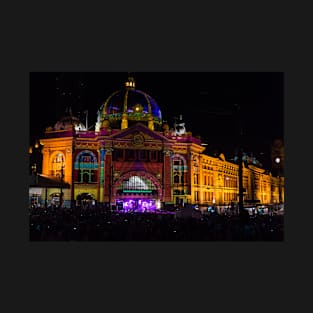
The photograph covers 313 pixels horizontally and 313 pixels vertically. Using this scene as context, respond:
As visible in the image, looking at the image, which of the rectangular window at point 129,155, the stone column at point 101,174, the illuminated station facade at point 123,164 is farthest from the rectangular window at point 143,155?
the stone column at point 101,174

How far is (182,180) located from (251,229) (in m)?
43.5

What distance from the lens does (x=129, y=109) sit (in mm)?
68750

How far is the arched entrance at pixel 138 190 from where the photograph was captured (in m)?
59.2

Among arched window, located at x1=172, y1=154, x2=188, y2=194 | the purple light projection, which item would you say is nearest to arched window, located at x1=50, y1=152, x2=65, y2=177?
the purple light projection

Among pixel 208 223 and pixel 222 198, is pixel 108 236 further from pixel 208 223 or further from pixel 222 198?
pixel 222 198

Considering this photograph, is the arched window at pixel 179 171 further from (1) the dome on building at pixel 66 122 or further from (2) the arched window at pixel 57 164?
(1) the dome on building at pixel 66 122

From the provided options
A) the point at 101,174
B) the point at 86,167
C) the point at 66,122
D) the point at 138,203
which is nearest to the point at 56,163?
the point at 86,167

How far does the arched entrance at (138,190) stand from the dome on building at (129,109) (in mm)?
9560

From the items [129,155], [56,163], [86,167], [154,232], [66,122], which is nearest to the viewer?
[154,232]

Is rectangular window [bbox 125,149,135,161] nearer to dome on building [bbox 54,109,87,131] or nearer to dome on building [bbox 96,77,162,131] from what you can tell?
dome on building [bbox 96,77,162,131]

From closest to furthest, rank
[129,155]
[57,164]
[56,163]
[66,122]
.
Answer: [129,155] < [57,164] < [56,163] < [66,122]

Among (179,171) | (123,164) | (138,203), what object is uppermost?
(123,164)

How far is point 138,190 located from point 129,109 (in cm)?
1444

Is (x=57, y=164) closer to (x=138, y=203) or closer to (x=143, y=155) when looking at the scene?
(x=143, y=155)
